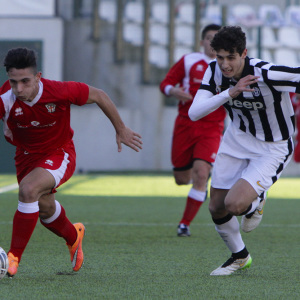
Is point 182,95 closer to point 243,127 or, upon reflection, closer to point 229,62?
point 243,127

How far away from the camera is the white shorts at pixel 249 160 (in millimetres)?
4980

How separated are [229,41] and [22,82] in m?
1.28

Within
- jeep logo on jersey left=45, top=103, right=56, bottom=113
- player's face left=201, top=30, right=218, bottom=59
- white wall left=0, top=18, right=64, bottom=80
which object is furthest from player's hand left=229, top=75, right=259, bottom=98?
white wall left=0, top=18, right=64, bottom=80

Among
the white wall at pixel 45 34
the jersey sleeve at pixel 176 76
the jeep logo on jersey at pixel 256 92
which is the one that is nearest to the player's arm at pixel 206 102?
the jeep logo on jersey at pixel 256 92

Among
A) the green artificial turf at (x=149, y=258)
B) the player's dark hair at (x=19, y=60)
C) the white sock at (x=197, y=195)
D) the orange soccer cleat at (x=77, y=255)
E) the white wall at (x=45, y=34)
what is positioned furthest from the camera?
the white wall at (x=45, y=34)

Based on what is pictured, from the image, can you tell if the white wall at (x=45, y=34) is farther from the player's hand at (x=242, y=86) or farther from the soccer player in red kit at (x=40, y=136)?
the player's hand at (x=242, y=86)

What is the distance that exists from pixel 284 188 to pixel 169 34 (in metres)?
6.51

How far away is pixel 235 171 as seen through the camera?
5.12 metres

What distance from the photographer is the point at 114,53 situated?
59.6 feet

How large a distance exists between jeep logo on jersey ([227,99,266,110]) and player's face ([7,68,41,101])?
1.29 m

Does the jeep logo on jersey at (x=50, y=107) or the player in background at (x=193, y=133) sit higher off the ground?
the jeep logo on jersey at (x=50, y=107)

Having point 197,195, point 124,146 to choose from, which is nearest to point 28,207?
point 197,195

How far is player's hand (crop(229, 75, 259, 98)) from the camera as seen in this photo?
457cm

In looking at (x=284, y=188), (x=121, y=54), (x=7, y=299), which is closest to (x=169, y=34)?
(x=121, y=54)
